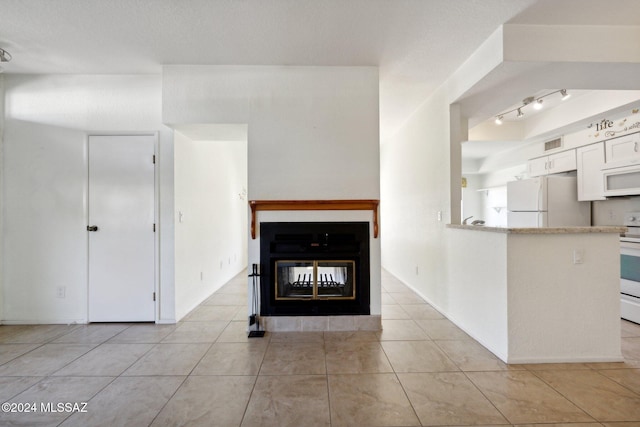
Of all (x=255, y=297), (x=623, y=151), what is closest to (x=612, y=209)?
(x=623, y=151)

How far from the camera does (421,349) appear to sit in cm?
226

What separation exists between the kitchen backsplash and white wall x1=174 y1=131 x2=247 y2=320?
5114 millimetres

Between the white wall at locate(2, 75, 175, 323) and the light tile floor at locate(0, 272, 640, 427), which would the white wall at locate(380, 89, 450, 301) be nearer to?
the light tile floor at locate(0, 272, 640, 427)

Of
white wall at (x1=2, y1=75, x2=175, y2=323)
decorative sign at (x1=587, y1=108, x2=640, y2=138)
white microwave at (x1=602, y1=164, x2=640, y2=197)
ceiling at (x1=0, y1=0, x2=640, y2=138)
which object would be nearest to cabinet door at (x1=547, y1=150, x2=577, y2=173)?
decorative sign at (x1=587, y1=108, x2=640, y2=138)

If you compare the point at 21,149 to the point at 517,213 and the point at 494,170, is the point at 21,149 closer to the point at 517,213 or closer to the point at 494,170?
the point at 517,213

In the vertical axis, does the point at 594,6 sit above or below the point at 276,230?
above

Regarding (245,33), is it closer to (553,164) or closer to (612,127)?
(612,127)

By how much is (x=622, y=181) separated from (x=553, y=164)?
37.9 inches

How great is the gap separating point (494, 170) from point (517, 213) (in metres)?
2.33

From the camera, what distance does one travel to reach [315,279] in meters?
2.67

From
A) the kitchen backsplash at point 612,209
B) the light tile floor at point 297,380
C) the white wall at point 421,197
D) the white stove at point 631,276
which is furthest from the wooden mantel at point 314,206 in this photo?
the kitchen backsplash at point 612,209

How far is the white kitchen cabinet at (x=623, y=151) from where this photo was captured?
9.36ft

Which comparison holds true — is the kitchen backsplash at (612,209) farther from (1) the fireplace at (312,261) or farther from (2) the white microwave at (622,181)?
(1) the fireplace at (312,261)

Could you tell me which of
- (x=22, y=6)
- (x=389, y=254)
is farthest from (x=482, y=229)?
(x=22, y=6)
